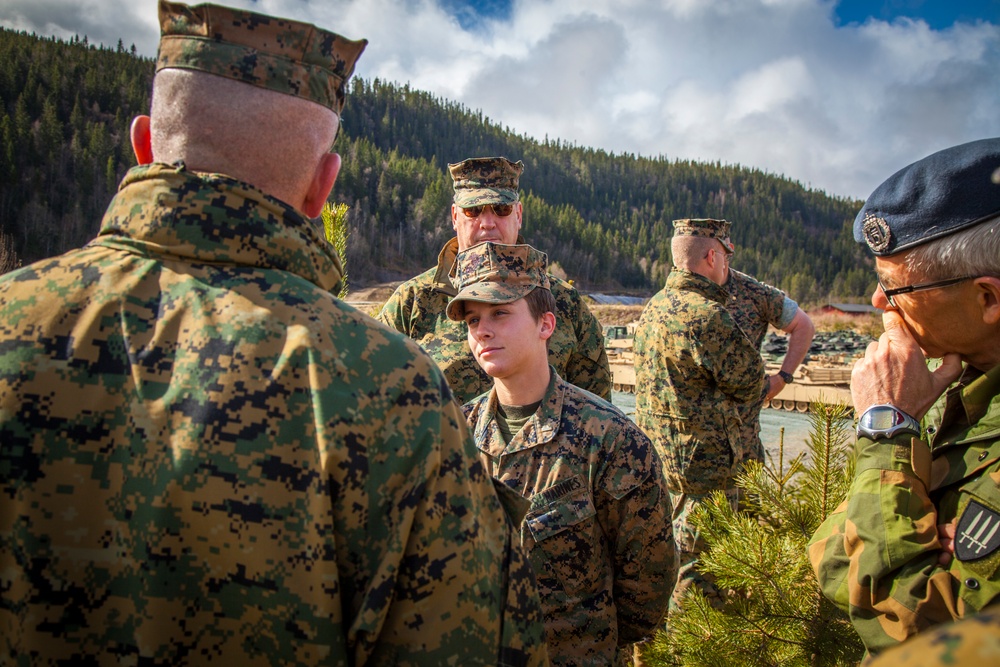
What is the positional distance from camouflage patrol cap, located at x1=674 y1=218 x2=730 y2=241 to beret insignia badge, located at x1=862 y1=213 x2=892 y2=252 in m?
3.10

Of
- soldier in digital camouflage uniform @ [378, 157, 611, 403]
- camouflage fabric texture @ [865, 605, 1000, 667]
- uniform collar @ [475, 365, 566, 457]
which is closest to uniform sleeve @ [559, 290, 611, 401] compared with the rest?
soldier in digital camouflage uniform @ [378, 157, 611, 403]

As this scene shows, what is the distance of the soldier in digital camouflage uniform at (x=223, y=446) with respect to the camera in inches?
45.6

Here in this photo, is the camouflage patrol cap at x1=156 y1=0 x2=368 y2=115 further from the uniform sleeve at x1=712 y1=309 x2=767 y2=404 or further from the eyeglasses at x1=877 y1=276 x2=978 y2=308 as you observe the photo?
the uniform sleeve at x1=712 y1=309 x2=767 y2=404

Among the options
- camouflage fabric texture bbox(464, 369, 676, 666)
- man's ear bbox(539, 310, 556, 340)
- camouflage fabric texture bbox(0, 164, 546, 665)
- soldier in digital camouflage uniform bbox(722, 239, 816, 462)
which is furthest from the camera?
soldier in digital camouflage uniform bbox(722, 239, 816, 462)

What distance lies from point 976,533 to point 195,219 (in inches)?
67.2

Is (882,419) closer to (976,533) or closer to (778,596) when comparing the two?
(976,533)

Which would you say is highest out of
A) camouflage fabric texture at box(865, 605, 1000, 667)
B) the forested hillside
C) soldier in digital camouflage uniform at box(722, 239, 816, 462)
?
the forested hillside

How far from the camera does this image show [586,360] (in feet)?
12.9

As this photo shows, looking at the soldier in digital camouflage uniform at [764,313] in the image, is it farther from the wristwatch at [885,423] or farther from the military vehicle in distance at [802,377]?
the wristwatch at [885,423]

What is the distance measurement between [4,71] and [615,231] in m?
77.3

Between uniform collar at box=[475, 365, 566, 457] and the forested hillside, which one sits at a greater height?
the forested hillside

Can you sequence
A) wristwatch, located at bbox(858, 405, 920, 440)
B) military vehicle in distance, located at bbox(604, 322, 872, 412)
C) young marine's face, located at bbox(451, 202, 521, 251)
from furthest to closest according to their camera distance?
military vehicle in distance, located at bbox(604, 322, 872, 412) < young marine's face, located at bbox(451, 202, 521, 251) < wristwatch, located at bbox(858, 405, 920, 440)

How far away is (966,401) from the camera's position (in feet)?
5.59

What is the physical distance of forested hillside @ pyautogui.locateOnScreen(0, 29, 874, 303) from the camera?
66.6 meters
